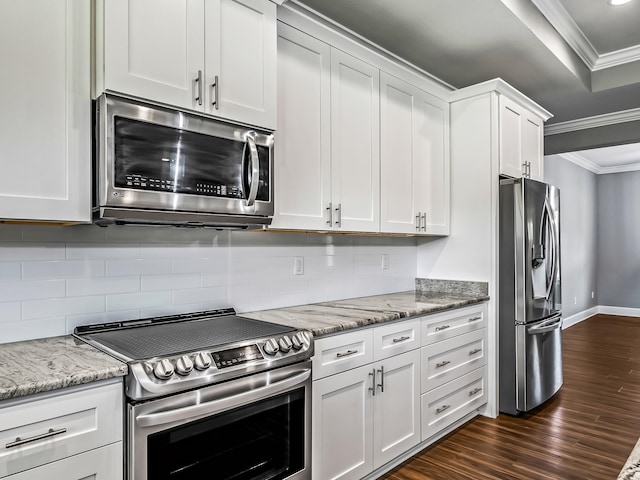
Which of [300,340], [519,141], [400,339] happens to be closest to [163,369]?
[300,340]

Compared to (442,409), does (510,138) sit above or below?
above

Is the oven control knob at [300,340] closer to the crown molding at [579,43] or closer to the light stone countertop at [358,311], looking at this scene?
the light stone countertop at [358,311]

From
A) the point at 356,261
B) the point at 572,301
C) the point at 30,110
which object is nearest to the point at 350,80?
the point at 356,261

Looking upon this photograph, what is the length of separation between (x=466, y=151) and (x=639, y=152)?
4867mm

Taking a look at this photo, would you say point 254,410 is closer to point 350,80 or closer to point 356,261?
point 356,261

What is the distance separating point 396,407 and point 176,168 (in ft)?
5.61

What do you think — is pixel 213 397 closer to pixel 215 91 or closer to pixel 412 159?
pixel 215 91

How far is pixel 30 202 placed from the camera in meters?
1.46

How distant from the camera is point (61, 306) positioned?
1.80 m

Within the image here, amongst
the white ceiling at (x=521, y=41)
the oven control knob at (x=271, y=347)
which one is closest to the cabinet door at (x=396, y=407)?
the oven control knob at (x=271, y=347)

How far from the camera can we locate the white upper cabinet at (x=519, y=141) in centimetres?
338

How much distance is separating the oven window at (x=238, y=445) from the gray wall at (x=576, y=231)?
532 centimetres

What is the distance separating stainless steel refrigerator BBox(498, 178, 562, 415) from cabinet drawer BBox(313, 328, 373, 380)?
4.87ft

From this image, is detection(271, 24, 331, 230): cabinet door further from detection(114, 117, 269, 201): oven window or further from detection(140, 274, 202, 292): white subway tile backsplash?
detection(140, 274, 202, 292): white subway tile backsplash
